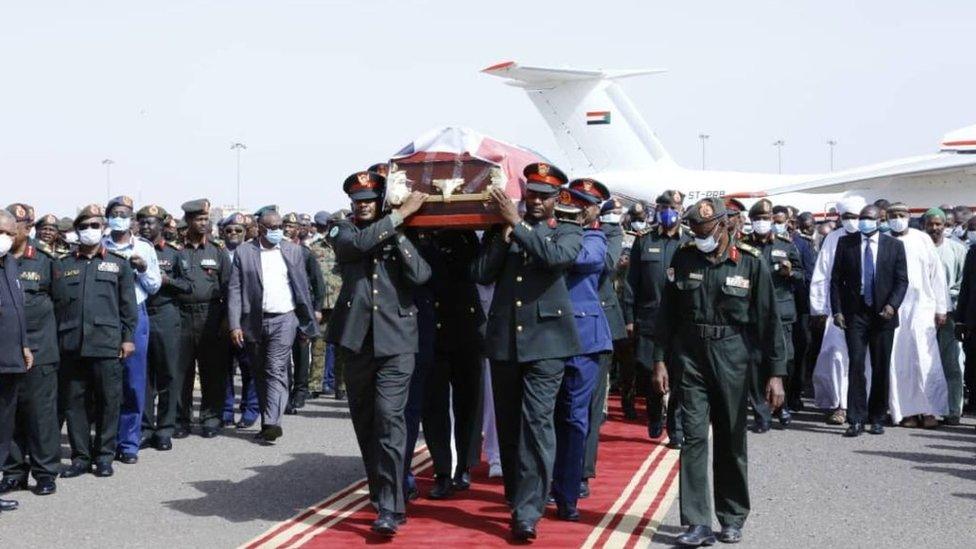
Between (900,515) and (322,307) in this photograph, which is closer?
(900,515)

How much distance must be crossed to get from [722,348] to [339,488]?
313cm

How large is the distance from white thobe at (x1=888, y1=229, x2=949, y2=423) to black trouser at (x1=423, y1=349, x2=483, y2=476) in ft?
17.1

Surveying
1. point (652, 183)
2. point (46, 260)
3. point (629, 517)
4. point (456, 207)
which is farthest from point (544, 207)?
point (652, 183)

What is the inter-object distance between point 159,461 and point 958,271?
8608 mm

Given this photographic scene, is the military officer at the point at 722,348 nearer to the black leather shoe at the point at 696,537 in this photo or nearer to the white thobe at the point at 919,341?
the black leather shoe at the point at 696,537

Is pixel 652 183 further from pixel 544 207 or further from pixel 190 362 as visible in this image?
pixel 544 207

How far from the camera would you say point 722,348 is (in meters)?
7.06

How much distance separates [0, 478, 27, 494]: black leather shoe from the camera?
28.7 ft

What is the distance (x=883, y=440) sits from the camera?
36.6ft

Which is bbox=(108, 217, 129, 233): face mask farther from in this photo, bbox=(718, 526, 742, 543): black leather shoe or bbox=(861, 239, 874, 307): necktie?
bbox=(861, 239, 874, 307): necktie

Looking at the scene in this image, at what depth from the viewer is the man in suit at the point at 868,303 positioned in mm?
11328

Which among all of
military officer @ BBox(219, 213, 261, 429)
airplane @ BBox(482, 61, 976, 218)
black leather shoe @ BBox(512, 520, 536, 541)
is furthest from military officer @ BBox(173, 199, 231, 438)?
airplane @ BBox(482, 61, 976, 218)

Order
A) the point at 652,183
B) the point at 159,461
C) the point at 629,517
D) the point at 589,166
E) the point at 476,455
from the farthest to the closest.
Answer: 1. the point at 589,166
2. the point at 652,183
3. the point at 159,461
4. the point at 476,455
5. the point at 629,517

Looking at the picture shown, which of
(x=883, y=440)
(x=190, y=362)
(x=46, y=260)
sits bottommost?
Result: (x=883, y=440)
